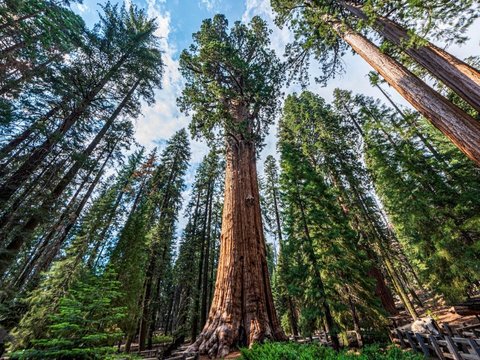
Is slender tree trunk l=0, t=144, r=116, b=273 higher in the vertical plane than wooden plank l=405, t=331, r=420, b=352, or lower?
higher

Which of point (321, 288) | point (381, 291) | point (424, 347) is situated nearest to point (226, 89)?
point (321, 288)

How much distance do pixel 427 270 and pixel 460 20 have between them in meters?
12.8

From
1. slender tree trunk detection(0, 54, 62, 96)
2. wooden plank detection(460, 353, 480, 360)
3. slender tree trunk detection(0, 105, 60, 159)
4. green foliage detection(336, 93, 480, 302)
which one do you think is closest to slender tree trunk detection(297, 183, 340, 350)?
wooden plank detection(460, 353, 480, 360)

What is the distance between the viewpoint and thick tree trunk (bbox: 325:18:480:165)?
3500mm

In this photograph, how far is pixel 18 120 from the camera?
7.81m

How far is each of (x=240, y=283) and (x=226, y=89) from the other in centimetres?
784

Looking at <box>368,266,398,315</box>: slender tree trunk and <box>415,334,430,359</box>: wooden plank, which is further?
<box>368,266,398,315</box>: slender tree trunk

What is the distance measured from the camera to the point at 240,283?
5.96 metres

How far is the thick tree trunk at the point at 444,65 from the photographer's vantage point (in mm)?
3893

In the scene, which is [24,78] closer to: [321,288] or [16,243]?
[16,243]

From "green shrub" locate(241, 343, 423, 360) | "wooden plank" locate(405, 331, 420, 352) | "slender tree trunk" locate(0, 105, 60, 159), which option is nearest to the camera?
"green shrub" locate(241, 343, 423, 360)

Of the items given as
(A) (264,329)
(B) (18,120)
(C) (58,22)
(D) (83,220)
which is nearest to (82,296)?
(A) (264,329)

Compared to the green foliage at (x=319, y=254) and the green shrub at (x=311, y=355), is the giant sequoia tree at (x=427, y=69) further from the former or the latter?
the green foliage at (x=319, y=254)

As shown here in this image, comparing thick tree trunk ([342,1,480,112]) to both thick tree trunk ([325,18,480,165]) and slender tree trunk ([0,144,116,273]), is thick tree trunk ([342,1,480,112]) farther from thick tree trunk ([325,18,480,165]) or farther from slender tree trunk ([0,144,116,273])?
slender tree trunk ([0,144,116,273])
